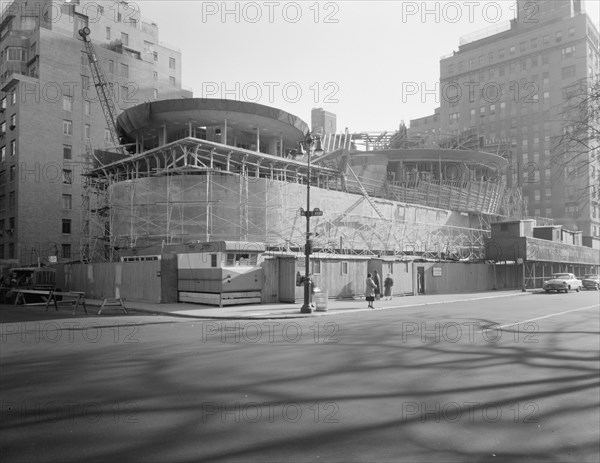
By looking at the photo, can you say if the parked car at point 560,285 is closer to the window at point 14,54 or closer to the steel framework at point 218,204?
the steel framework at point 218,204

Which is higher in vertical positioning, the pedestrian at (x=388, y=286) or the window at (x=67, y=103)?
the window at (x=67, y=103)

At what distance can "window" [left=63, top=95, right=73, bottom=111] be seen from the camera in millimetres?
51375

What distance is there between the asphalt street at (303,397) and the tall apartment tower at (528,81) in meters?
76.2

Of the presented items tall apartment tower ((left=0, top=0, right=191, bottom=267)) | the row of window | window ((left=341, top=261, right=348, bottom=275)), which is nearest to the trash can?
window ((left=341, top=261, right=348, bottom=275))

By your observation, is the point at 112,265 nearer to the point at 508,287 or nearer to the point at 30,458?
the point at 30,458

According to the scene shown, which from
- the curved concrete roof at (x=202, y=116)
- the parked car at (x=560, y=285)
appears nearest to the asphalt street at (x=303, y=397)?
the curved concrete roof at (x=202, y=116)

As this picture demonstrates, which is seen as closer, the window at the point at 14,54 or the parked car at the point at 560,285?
the parked car at the point at 560,285

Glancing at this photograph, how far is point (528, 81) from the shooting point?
8362 cm

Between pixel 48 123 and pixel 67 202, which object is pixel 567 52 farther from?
pixel 67 202

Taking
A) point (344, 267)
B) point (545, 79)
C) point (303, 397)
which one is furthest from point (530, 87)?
point (303, 397)

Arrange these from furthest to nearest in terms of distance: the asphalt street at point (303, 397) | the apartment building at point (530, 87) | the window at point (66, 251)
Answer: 1. the apartment building at point (530, 87)
2. the window at point (66, 251)
3. the asphalt street at point (303, 397)

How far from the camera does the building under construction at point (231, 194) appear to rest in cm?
3114

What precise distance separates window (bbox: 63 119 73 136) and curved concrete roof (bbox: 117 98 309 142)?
696 inches

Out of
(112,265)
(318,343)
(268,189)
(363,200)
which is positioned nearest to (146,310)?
(112,265)
